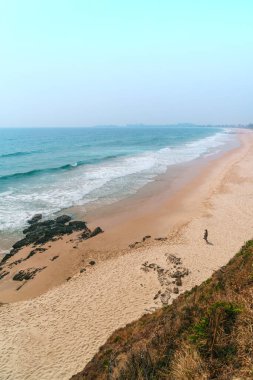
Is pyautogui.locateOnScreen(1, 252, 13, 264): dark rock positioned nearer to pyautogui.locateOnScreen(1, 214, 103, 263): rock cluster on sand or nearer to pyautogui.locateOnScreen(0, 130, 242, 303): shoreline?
pyautogui.locateOnScreen(1, 214, 103, 263): rock cluster on sand

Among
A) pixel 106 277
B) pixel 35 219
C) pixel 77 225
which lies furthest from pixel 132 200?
pixel 106 277

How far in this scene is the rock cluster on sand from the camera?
793 inches

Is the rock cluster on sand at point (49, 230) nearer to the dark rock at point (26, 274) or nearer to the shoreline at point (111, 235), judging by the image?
the shoreline at point (111, 235)

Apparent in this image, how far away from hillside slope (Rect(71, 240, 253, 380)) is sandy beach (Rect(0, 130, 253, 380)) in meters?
4.00

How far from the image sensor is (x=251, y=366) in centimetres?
468

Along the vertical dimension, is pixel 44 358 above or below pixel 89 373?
below

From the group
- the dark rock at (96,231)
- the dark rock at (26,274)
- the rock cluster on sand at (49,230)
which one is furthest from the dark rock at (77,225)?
the dark rock at (26,274)

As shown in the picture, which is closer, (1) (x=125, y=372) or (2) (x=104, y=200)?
(1) (x=125, y=372)

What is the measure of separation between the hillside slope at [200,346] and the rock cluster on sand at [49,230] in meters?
13.5

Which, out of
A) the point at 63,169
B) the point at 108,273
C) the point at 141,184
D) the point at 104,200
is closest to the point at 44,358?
the point at 108,273

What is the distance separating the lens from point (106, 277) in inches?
591

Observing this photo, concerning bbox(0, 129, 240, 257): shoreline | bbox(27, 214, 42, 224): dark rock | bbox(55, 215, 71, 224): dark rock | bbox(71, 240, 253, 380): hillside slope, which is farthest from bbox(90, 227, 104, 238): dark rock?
bbox(71, 240, 253, 380): hillside slope

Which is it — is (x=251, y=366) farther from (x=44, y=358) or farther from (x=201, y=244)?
(x=201, y=244)

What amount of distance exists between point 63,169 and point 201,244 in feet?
112
